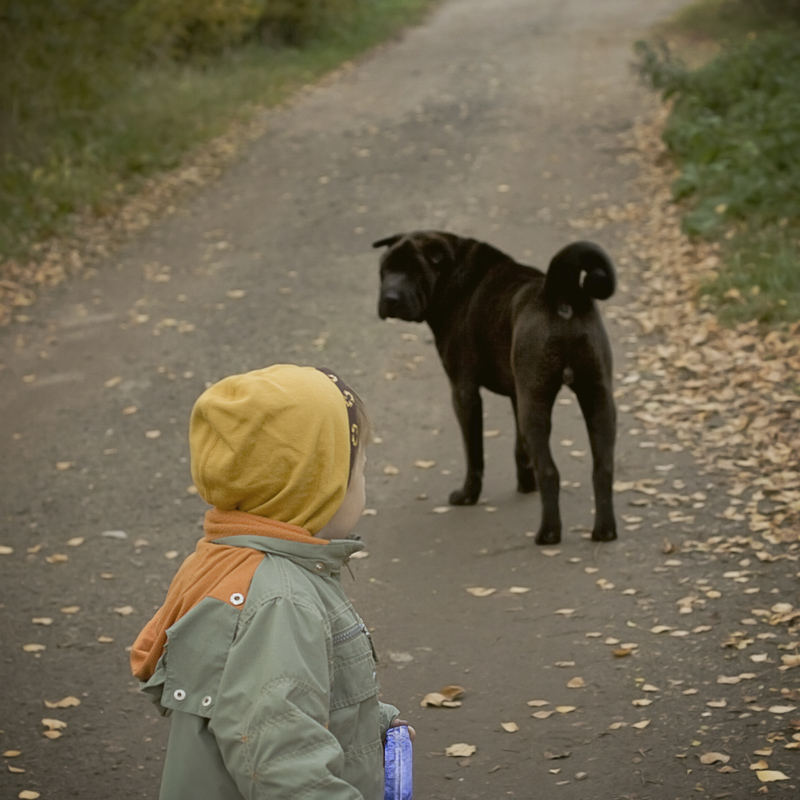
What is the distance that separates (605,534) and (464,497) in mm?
947

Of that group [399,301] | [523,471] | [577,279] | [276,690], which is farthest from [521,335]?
[276,690]

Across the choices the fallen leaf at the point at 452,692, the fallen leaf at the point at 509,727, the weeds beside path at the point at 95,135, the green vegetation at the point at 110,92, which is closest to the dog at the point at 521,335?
the fallen leaf at the point at 452,692

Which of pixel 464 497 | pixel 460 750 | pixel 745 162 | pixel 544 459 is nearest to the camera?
pixel 460 750

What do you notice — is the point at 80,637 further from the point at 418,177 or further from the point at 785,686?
the point at 418,177

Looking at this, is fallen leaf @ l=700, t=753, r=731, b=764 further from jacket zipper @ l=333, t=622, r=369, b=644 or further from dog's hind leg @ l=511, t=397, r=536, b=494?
dog's hind leg @ l=511, t=397, r=536, b=494

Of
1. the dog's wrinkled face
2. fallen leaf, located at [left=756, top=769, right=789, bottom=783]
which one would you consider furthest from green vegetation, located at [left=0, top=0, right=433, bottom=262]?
fallen leaf, located at [left=756, top=769, right=789, bottom=783]

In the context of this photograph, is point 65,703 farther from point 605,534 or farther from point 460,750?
point 605,534

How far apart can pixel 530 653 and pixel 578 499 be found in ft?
5.32

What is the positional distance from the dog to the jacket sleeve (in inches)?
127

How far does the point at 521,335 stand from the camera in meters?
5.25

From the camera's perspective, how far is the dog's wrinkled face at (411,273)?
565 centimetres

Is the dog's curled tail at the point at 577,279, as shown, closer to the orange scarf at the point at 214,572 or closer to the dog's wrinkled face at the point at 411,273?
the dog's wrinkled face at the point at 411,273

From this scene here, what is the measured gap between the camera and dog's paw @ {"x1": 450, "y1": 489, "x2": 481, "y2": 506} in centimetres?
616

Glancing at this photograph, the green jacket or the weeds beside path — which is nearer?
the green jacket
